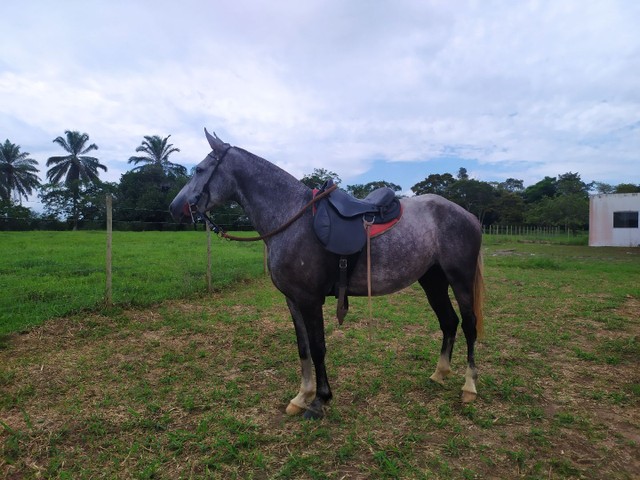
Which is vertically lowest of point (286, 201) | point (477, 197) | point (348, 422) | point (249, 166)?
point (348, 422)

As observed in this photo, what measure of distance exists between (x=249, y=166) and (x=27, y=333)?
4.11 m

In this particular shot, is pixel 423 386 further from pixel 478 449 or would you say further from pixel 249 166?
pixel 249 166

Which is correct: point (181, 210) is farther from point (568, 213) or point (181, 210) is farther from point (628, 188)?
point (628, 188)

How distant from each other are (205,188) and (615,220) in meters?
28.4

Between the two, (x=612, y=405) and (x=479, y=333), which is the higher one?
(x=479, y=333)

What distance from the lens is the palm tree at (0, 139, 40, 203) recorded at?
4178 cm

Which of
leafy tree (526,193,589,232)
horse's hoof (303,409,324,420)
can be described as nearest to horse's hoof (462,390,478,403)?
horse's hoof (303,409,324,420)

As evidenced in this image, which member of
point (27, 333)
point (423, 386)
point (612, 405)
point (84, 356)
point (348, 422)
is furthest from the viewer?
point (27, 333)

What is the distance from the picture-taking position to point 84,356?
13.9ft

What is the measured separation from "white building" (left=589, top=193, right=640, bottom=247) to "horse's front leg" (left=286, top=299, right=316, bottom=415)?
2714cm

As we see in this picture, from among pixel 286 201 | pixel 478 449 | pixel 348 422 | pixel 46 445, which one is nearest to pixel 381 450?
pixel 348 422

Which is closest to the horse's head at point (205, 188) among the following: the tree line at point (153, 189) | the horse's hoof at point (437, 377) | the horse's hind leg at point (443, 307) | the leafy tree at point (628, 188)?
the horse's hind leg at point (443, 307)

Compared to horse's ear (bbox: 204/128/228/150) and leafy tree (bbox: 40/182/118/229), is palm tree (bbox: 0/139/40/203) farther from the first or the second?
horse's ear (bbox: 204/128/228/150)

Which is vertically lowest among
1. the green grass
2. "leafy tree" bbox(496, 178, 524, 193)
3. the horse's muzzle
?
the green grass
